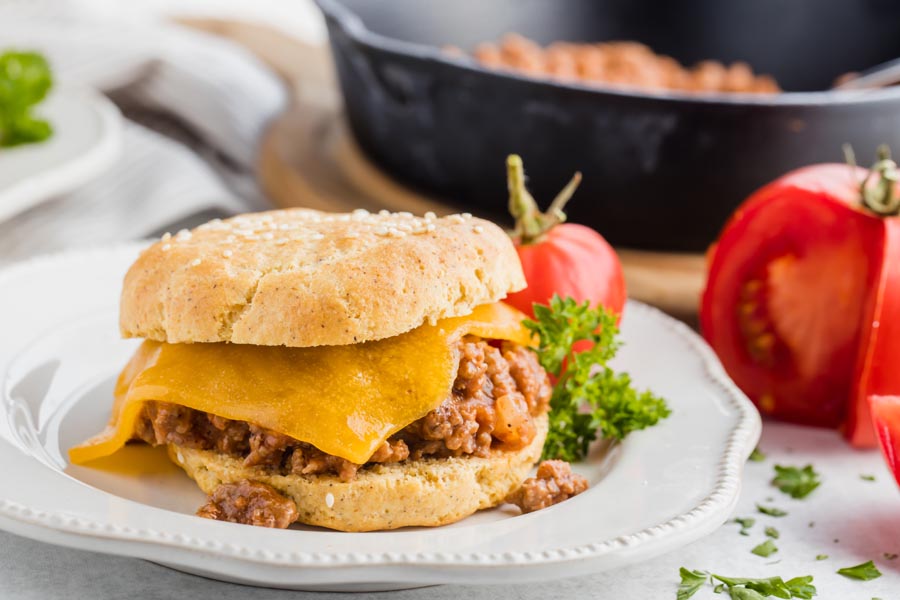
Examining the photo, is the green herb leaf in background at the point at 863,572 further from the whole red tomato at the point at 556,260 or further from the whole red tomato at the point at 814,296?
the whole red tomato at the point at 556,260

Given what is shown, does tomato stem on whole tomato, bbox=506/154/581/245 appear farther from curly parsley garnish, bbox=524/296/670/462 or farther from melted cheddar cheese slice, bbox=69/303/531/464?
melted cheddar cheese slice, bbox=69/303/531/464

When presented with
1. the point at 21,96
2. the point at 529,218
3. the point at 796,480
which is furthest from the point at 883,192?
the point at 21,96

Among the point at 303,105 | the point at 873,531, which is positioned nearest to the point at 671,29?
the point at 303,105

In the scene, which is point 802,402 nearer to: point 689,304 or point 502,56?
point 689,304

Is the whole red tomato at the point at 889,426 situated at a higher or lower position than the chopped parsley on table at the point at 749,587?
higher

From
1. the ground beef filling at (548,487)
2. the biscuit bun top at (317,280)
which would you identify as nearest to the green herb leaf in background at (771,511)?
the ground beef filling at (548,487)
